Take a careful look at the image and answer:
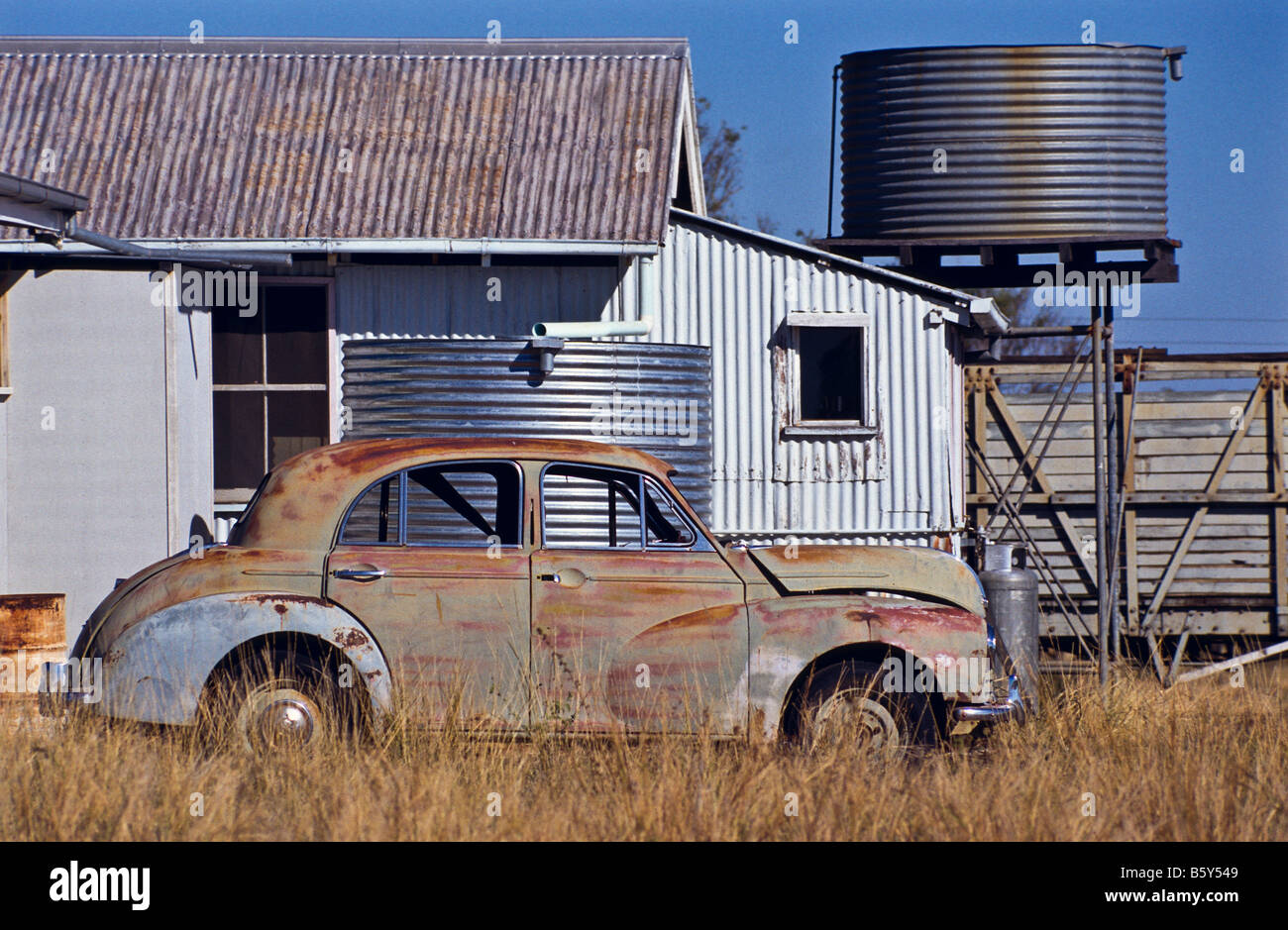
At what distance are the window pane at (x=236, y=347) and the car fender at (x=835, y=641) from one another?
21.6ft

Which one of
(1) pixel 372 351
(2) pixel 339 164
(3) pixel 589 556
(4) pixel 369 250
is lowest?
(3) pixel 589 556

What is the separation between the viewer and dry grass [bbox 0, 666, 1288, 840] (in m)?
5.47

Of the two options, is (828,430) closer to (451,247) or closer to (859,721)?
(451,247)

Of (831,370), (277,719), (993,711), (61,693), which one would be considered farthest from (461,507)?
(831,370)

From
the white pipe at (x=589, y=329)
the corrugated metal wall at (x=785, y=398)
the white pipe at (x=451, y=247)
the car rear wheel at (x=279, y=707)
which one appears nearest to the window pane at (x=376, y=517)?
the car rear wheel at (x=279, y=707)

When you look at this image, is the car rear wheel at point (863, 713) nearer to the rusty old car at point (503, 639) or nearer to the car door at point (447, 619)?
the rusty old car at point (503, 639)

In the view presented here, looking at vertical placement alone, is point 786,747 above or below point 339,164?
below

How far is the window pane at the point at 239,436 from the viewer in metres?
12.0

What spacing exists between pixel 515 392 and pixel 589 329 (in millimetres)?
859

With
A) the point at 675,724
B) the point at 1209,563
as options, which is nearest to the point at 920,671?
the point at 675,724

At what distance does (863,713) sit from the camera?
6742 mm

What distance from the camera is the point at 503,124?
41.9 ft

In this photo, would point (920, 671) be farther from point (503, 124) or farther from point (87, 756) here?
point (503, 124)
